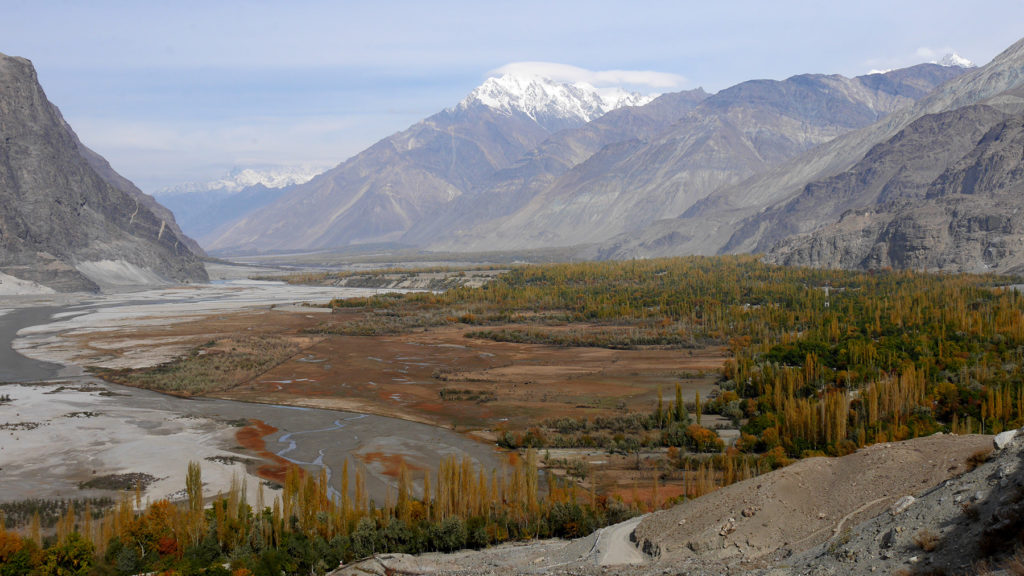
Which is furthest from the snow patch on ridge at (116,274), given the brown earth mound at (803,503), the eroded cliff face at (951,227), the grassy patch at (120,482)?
the brown earth mound at (803,503)

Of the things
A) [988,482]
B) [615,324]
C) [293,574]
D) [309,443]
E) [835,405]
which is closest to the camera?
[988,482]

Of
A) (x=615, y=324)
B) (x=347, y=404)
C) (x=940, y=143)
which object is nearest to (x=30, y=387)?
(x=347, y=404)

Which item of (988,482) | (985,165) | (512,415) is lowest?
(512,415)

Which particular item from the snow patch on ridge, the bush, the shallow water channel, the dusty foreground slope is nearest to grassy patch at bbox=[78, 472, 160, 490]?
the shallow water channel

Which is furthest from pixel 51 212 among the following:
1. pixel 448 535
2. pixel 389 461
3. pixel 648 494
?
pixel 648 494

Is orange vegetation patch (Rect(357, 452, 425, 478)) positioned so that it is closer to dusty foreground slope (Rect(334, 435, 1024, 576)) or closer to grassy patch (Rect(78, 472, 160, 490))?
grassy patch (Rect(78, 472, 160, 490))

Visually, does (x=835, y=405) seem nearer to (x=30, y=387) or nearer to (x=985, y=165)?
(x=30, y=387)

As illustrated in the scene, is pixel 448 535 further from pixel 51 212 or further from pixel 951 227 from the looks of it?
pixel 51 212
